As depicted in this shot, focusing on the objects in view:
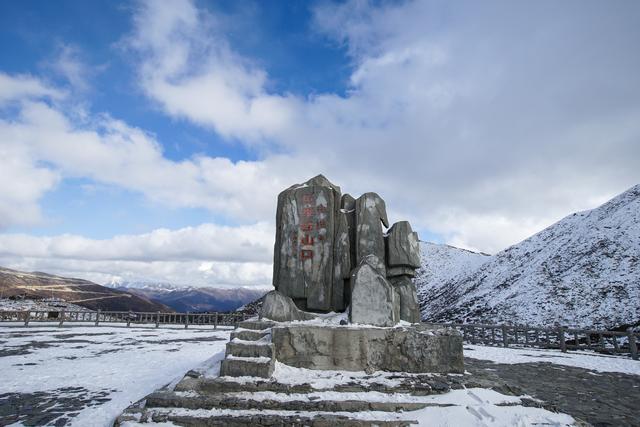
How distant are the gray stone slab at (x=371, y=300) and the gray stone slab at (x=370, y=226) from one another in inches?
32.5

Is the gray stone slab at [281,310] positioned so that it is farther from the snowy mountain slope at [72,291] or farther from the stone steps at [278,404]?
the snowy mountain slope at [72,291]

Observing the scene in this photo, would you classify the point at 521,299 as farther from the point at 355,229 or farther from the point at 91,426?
the point at 91,426

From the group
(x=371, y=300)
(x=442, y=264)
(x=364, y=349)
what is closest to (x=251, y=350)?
(x=364, y=349)

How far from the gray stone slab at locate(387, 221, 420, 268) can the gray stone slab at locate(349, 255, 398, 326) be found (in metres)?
1.02

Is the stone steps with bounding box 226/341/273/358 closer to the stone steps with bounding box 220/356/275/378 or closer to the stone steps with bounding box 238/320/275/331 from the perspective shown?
the stone steps with bounding box 220/356/275/378

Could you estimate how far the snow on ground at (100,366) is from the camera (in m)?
7.06

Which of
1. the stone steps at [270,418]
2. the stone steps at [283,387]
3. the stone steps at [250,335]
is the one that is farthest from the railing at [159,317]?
the stone steps at [270,418]

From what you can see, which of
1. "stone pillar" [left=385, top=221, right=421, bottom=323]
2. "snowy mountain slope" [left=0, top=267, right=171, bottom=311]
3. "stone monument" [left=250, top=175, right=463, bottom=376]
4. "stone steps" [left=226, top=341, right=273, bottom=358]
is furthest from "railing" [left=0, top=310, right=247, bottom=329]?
"snowy mountain slope" [left=0, top=267, right=171, bottom=311]

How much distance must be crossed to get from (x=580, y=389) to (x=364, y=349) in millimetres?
5576

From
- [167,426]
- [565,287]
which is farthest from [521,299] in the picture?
[167,426]

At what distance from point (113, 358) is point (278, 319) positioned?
749 centimetres

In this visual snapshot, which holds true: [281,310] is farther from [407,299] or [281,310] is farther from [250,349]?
[407,299]

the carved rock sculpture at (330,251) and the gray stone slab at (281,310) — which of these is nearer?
the gray stone slab at (281,310)

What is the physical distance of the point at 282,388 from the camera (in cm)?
584
